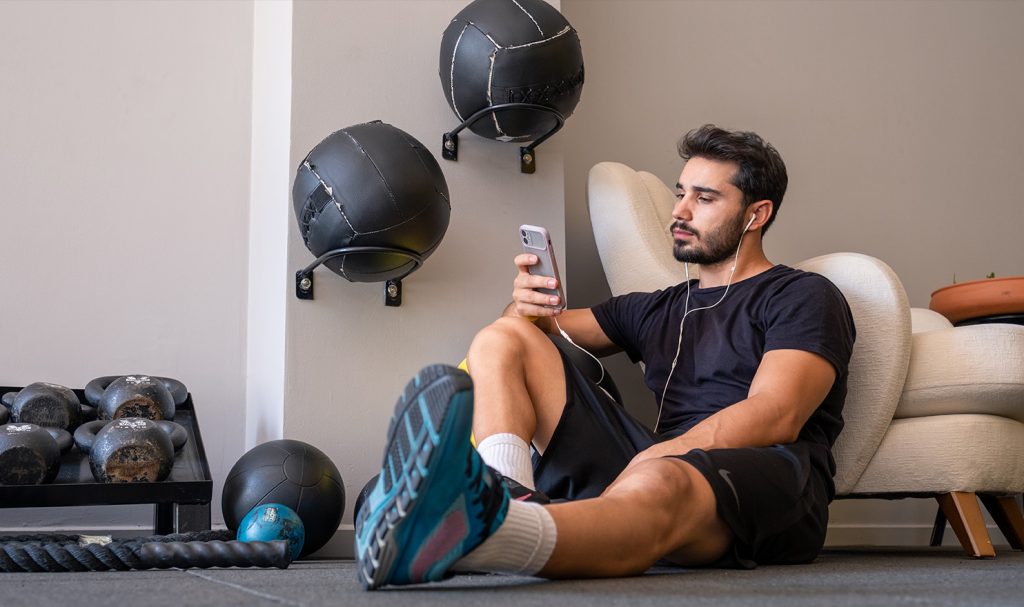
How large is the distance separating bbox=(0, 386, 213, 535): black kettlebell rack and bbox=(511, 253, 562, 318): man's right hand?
79 cm

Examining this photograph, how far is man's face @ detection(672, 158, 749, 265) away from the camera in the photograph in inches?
88.3

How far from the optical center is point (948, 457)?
7.36 feet

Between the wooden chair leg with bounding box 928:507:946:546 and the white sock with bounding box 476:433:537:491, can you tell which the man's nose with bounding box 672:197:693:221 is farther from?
the wooden chair leg with bounding box 928:507:946:546

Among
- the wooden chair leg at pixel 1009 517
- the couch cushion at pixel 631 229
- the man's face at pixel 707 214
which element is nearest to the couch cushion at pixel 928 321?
the wooden chair leg at pixel 1009 517

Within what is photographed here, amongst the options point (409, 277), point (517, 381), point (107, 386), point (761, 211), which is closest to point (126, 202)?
point (107, 386)

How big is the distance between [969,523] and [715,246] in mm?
824

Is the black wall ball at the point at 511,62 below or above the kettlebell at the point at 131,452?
Answer: above

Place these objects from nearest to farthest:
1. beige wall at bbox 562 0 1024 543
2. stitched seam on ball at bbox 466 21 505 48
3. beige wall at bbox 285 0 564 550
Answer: stitched seam on ball at bbox 466 21 505 48
beige wall at bbox 285 0 564 550
beige wall at bbox 562 0 1024 543

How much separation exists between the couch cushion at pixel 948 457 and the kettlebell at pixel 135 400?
5.29 ft

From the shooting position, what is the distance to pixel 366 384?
253 cm

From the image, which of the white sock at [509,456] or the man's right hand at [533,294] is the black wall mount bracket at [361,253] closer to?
the man's right hand at [533,294]

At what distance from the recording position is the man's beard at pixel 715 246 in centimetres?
224

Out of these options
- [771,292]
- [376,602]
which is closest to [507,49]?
[771,292]

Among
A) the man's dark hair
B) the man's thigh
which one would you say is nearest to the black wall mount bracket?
the man's dark hair
